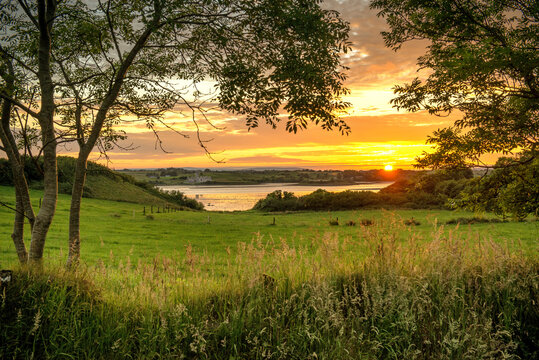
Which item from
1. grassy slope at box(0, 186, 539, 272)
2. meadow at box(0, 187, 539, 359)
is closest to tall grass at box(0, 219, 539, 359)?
meadow at box(0, 187, 539, 359)

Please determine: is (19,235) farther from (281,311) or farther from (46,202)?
(281,311)

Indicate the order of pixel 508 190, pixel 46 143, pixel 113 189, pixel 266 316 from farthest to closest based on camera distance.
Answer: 1. pixel 113 189
2. pixel 508 190
3. pixel 46 143
4. pixel 266 316

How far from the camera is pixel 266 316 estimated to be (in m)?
5.98

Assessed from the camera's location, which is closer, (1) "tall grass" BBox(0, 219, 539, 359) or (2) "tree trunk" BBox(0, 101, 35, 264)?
(1) "tall grass" BBox(0, 219, 539, 359)

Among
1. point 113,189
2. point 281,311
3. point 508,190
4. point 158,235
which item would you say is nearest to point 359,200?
point 158,235

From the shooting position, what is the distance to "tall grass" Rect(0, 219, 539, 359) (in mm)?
5043

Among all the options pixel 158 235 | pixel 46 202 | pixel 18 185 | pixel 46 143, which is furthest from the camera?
pixel 158 235

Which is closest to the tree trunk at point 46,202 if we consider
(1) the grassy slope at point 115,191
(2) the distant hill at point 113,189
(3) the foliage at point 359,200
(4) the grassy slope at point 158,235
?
(4) the grassy slope at point 158,235

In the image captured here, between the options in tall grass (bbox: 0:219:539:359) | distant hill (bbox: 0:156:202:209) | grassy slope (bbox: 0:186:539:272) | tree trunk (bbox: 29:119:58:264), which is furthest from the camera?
distant hill (bbox: 0:156:202:209)

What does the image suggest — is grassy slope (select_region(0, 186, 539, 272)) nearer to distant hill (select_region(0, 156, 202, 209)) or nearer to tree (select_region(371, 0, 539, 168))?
tree (select_region(371, 0, 539, 168))

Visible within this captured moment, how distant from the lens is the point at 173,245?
30.0m

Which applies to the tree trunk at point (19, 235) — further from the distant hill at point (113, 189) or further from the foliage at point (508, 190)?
the distant hill at point (113, 189)

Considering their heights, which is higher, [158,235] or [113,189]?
[113,189]

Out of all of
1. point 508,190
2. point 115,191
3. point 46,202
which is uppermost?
point 508,190
